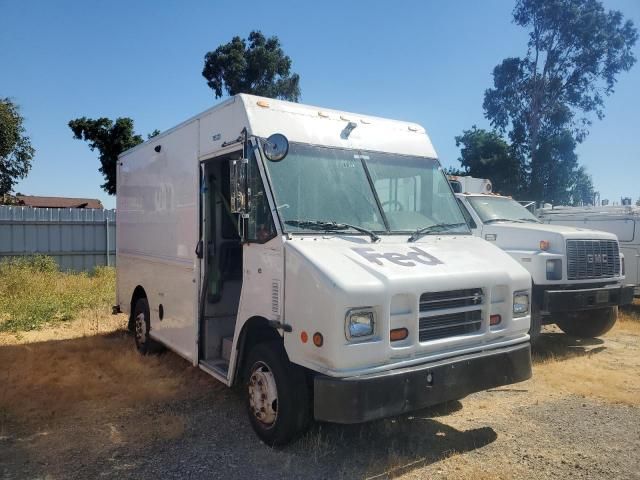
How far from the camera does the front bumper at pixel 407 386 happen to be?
3494 mm

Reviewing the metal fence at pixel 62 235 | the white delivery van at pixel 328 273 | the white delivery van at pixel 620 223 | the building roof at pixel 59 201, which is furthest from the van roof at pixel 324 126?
the building roof at pixel 59 201

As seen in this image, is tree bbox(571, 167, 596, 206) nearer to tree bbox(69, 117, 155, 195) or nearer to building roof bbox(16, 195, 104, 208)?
tree bbox(69, 117, 155, 195)

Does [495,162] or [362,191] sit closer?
[362,191]

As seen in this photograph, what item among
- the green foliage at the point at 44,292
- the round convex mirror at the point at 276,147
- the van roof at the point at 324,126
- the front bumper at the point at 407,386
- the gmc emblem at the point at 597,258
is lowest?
the green foliage at the point at 44,292

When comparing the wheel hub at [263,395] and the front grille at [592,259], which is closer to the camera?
the wheel hub at [263,395]

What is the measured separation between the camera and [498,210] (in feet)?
28.4

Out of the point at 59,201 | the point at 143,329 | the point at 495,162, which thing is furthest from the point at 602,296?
the point at 59,201

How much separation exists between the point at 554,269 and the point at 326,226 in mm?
4479

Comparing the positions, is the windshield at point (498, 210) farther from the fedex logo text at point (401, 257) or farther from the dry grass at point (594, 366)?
the fedex logo text at point (401, 257)

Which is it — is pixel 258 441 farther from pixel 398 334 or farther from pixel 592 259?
pixel 592 259

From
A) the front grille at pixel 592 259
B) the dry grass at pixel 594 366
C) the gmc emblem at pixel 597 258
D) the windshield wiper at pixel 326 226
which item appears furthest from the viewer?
the gmc emblem at pixel 597 258

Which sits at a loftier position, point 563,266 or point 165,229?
point 165,229

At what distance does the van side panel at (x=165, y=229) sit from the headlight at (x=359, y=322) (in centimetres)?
236

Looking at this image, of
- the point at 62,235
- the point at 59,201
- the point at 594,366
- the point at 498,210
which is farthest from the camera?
the point at 59,201
